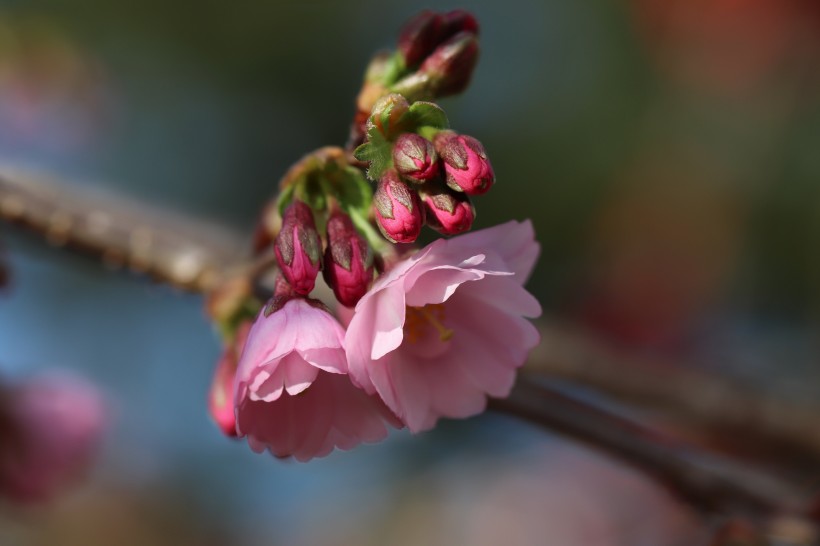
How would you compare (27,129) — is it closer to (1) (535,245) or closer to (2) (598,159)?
(2) (598,159)

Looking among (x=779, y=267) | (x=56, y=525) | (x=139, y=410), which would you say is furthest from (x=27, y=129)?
(x=779, y=267)

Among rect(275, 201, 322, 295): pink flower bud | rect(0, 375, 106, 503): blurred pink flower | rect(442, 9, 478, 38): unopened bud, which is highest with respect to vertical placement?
rect(442, 9, 478, 38): unopened bud

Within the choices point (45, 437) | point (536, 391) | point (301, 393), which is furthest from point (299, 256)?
point (45, 437)

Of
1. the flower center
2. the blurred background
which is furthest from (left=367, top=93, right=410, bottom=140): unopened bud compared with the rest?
the blurred background

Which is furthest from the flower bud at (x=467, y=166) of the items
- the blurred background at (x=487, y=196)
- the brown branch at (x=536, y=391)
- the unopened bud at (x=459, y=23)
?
the blurred background at (x=487, y=196)

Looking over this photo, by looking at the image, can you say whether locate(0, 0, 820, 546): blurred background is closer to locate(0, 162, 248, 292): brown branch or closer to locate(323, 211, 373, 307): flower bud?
locate(0, 162, 248, 292): brown branch

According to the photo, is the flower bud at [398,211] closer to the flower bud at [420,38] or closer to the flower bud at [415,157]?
the flower bud at [415,157]
